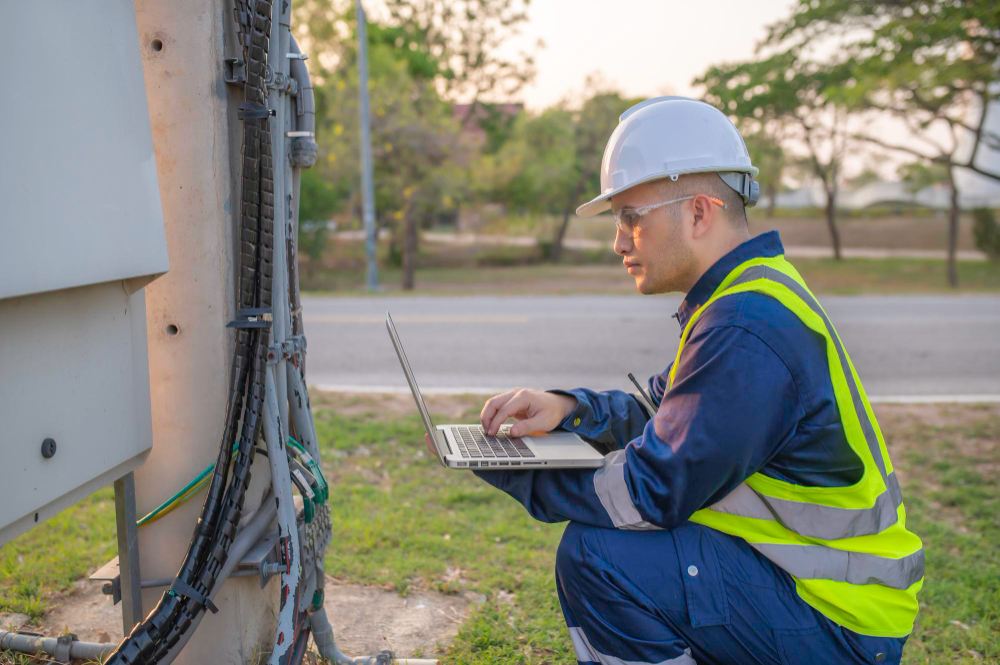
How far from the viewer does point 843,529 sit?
2090mm

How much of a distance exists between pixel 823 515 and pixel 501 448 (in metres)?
0.80

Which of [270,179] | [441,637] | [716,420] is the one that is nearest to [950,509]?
[441,637]

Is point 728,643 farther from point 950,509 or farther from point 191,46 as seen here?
point 950,509

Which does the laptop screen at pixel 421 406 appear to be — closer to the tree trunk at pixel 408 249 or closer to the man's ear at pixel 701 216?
the man's ear at pixel 701 216

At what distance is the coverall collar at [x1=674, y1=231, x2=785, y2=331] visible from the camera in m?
2.28

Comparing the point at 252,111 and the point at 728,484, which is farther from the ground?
the point at 252,111

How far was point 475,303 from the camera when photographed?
48.4 feet

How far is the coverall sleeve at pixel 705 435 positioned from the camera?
197 centimetres

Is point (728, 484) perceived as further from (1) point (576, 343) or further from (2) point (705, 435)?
(1) point (576, 343)

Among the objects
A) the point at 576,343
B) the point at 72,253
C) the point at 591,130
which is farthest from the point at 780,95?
→ the point at 72,253

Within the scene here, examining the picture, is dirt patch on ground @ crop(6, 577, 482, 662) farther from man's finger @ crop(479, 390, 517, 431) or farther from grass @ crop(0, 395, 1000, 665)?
man's finger @ crop(479, 390, 517, 431)

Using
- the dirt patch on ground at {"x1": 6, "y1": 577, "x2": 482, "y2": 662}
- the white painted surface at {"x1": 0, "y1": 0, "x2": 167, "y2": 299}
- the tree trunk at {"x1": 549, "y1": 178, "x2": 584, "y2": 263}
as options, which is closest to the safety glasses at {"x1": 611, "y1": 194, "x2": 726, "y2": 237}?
the white painted surface at {"x1": 0, "y1": 0, "x2": 167, "y2": 299}

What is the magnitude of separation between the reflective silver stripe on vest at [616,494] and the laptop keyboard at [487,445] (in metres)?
0.20

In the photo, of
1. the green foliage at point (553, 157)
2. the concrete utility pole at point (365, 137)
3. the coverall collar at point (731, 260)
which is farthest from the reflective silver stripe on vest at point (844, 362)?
the green foliage at point (553, 157)
